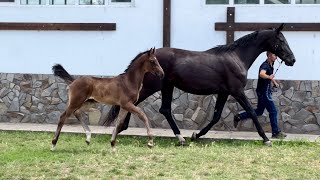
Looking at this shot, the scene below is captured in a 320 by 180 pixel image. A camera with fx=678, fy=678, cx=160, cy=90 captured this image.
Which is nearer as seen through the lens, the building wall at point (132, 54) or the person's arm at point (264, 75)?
the person's arm at point (264, 75)

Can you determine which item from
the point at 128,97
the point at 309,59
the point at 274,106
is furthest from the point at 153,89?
the point at 309,59

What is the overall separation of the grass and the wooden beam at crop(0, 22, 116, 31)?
8.88 feet

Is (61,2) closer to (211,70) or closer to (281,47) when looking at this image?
(211,70)

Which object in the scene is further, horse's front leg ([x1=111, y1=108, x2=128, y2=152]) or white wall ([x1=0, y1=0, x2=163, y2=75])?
white wall ([x1=0, y1=0, x2=163, y2=75])

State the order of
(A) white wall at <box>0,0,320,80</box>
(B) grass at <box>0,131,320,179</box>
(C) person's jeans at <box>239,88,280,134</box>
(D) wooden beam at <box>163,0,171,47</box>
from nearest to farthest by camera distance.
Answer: (B) grass at <box>0,131,320,179</box>, (C) person's jeans at <box>239,88,280,134</box>, (A) white wall at <box>0,0,320,80</box>, (D) wooden beam at <box>163,0,171,47</box>

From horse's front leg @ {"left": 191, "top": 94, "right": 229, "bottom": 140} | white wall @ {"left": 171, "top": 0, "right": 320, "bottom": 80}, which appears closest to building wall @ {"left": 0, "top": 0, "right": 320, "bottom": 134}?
white wall @ {"left": 171, "top": 0, "right": 320, "bottom": 80}

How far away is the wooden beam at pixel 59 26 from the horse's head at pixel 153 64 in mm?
A: 3297

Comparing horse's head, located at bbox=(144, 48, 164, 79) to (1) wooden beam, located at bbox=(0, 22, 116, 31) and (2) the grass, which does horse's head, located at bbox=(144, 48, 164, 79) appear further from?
(1) wooden beam, located at bbox=(0, 22, 116, 31)

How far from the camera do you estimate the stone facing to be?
13125 mm

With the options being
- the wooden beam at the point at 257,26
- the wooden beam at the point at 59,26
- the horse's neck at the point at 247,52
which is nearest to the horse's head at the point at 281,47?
the horse's neck at the point at 247,52

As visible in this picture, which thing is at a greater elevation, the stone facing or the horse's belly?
the horse's belly

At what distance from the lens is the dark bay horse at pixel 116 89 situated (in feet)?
34.0

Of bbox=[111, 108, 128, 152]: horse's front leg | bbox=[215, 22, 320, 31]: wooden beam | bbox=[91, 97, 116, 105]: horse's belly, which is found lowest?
bbox=[111, 108, 128, 152]: horse's front leg

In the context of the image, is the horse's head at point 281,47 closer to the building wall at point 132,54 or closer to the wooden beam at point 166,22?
the building wall at point 132,54
